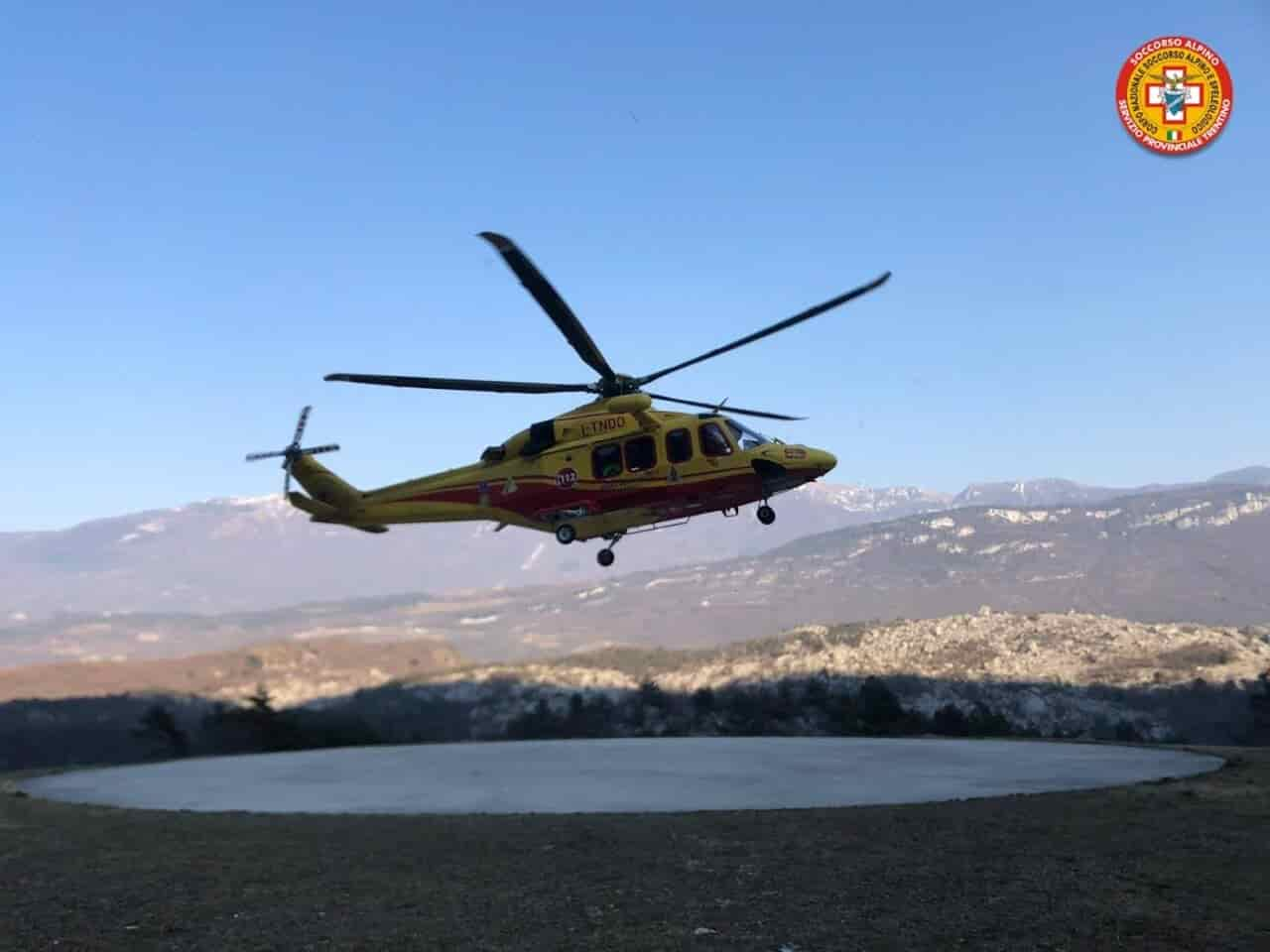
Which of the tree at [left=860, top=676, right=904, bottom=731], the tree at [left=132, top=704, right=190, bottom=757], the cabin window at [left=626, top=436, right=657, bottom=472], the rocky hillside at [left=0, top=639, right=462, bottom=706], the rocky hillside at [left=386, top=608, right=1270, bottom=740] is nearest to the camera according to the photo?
the cabin window at [left=626, top=436, right=657, bottom=472]

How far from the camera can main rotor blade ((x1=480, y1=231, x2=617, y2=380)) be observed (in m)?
24.1

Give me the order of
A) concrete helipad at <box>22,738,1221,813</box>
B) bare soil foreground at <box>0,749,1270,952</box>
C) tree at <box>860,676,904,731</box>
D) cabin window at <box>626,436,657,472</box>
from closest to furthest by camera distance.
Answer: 1. bare soil foreground at <box>0,749,1270,952</box>
2. cabin window at <box>626,436,657,472</box>
3. concrete helipad at <box>22,738,1221,813</box>
4. tree at <box>860,676,904,731</box>

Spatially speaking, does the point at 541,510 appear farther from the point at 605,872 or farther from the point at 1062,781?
the point at 1062,781

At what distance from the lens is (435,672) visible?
309 ft

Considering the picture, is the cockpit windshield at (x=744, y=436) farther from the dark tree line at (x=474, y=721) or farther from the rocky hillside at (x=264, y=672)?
the rocky hillside at (x=264, y=672)

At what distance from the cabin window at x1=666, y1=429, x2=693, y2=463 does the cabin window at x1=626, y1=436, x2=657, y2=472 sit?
398 mm

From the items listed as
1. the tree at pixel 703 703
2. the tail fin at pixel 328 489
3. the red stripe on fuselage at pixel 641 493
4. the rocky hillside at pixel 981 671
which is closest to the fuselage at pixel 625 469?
the red stripe on fuselage at pixel 641 493

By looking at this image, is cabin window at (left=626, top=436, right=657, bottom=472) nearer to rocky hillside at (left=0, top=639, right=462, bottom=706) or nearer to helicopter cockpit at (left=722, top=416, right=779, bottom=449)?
helicopter cockpit at (left=722, top=416, right=779, bottom=449)

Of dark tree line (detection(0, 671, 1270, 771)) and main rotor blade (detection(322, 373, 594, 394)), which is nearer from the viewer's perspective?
main rotor blade (detection(322, 373, 594, 394))

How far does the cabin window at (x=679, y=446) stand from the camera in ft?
98.2

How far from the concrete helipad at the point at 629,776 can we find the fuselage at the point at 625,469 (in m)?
8.37

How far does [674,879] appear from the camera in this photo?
21.4m

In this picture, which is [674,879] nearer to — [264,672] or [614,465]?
[614,465]

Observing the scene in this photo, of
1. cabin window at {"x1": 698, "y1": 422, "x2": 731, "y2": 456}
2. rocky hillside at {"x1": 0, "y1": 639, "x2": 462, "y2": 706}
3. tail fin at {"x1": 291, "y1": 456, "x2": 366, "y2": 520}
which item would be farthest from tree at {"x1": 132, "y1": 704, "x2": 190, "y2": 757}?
cabin window at {"x1": 698, "y1": 422, "x2": 731, "y2": 456}
